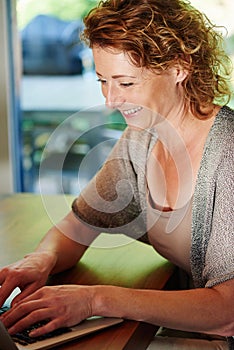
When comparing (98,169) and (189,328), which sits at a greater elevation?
(98,169)

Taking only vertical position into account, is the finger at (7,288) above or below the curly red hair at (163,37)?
below

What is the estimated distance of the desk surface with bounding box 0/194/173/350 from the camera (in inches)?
50.5

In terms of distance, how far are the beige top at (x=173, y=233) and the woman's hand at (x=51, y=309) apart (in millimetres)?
320

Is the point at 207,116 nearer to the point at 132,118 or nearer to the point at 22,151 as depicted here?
the point at 132,118

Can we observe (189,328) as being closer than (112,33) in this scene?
Yes

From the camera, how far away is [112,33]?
4.89ft

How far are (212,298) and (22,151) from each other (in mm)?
2452

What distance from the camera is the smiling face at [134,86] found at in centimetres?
149

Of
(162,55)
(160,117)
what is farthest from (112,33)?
(160,117)

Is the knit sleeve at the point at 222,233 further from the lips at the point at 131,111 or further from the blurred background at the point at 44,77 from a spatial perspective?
the blurred background at the point at 44,77

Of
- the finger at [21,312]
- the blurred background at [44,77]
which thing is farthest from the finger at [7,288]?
the blurred background at [44,77]

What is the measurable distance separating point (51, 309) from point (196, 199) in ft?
1.37

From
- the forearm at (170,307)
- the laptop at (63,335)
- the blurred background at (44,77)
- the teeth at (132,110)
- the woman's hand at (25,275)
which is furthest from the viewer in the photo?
the blurred background at (44,77)

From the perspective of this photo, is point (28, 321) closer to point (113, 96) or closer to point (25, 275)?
point (25, 275)
